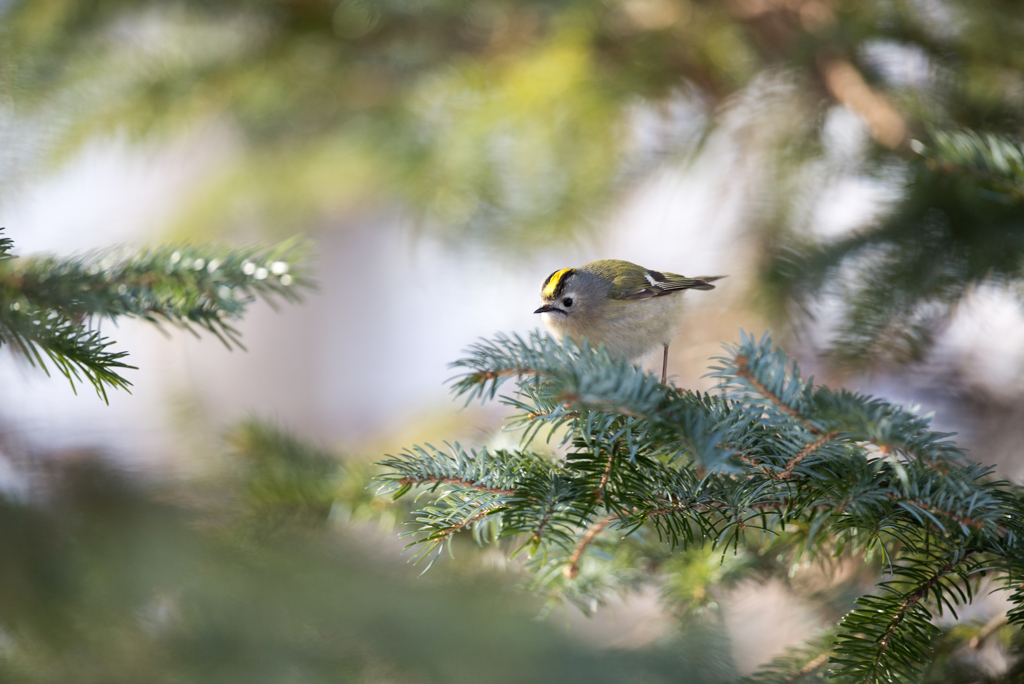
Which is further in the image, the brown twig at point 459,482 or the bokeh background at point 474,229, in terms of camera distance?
the bokeh background at point 474,229

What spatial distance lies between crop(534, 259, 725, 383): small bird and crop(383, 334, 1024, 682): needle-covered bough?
312 mm

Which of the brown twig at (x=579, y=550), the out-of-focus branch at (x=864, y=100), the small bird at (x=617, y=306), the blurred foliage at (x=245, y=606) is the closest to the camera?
the brown twig at (x=579, y=550)

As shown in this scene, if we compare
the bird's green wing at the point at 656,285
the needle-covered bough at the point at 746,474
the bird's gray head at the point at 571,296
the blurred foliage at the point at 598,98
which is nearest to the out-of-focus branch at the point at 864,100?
the blurred foliage at the point at 598,98

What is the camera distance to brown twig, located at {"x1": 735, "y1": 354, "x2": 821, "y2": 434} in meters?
0.42

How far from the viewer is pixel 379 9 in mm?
988

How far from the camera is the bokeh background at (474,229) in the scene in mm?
721

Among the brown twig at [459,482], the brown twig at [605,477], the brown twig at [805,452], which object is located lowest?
the brown twig at [459,482]

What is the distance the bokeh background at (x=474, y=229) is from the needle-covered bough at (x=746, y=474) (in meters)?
0.19

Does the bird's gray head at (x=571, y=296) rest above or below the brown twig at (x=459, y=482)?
above

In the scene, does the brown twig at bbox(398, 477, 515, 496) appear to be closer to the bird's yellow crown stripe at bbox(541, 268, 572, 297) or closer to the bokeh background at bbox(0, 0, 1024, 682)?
the bokeh background at bbox(0, 0, 1024, 682)

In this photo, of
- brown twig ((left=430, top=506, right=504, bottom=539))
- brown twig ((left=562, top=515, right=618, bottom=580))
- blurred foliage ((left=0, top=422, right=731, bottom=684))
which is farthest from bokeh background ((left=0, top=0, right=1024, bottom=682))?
brown twig ((left=430, top=506, right=504, bottom=539))

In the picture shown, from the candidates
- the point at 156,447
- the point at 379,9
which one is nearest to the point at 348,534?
the point at 156,447

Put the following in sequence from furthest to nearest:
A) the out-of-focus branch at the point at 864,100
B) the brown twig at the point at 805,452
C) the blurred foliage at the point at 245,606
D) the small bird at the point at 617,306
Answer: the out-of-focus branch at the point at 864,100 → the small bird at the point at 617,306 → the blurred foliage at the point at 245,606 → the brown twig at the point at 805,452

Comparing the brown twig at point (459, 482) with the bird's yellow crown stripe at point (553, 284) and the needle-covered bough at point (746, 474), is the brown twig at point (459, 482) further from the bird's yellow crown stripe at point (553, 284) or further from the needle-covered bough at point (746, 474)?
the bird's yellow crown stripe at point (553, 284)
